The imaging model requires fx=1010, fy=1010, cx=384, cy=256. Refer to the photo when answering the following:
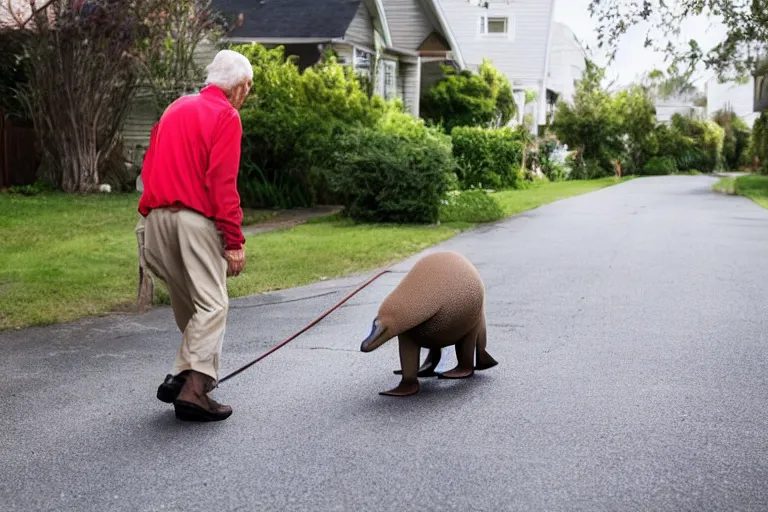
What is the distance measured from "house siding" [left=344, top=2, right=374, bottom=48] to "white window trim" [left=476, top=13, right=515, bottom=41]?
53.4ft

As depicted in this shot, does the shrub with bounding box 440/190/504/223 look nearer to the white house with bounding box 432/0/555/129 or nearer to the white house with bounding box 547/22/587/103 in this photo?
the white house with bounding box 432/0/555/129

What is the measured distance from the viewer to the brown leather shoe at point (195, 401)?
5449 millimetres

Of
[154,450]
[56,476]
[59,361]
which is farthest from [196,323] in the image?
[59,361]

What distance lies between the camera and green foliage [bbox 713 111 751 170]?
58125 millimetres

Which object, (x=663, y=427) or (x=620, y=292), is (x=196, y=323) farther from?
(x=620, y=292)

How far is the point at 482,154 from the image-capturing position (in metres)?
29.3

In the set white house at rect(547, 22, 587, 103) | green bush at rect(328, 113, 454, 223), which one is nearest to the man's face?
green bush at rect(328, 113, 454, 223)

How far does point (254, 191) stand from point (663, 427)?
1572 cm

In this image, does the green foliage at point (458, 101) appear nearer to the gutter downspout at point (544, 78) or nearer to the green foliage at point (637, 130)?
the gutter downspout at point (544, 78)

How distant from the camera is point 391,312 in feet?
19.1

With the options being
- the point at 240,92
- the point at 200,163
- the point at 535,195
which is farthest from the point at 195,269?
the point at 535,195

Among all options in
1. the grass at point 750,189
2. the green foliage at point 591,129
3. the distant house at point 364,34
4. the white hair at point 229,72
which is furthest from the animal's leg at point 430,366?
the green foliage at point 591,129

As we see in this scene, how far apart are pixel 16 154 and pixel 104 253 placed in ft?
34.5

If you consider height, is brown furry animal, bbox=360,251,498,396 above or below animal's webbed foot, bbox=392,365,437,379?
above
